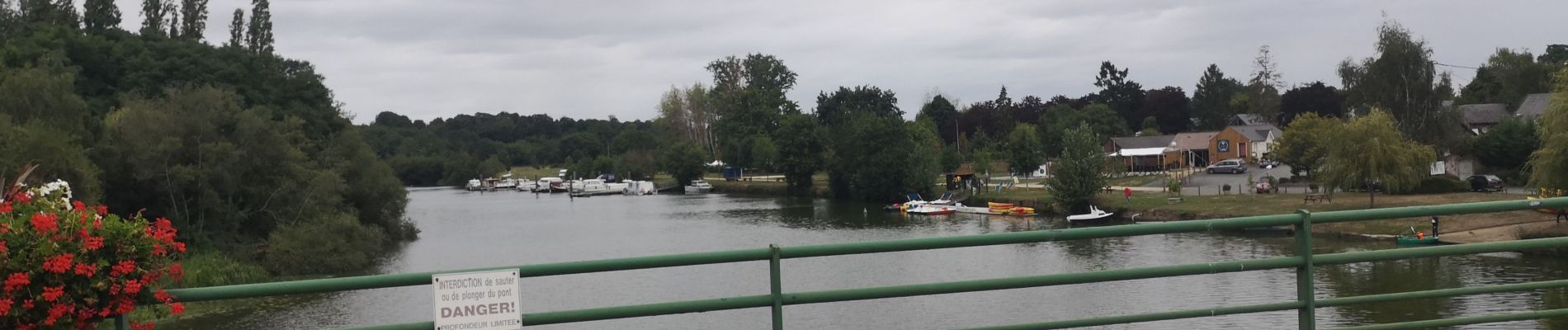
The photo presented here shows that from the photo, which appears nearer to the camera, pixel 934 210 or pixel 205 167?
pixel 205 167

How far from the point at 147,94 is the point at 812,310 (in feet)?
182

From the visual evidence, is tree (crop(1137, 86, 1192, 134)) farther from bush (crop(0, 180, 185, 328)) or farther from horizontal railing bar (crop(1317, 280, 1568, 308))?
bush (crop(0, 180, 185, 328))

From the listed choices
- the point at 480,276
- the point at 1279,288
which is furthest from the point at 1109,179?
the point at 480,276

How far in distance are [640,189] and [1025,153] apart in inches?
2025

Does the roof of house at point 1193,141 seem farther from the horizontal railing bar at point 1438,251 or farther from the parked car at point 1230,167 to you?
the horizontal railing bar at point 1438,251

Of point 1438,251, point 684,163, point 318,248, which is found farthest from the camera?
point 684,163

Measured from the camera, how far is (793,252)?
4.91 meters

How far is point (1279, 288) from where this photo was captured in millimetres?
29047

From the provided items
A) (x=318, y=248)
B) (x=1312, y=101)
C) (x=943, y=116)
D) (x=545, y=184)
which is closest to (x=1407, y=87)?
(x=1312, y=101)

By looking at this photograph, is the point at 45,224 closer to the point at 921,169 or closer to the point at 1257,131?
the point at 921,169

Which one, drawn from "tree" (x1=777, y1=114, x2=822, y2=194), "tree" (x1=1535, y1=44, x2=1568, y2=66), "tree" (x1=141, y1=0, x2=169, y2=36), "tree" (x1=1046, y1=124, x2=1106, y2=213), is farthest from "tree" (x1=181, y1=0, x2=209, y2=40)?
"tree" (x1=1535, y1=44, x2=1568, y2=66)

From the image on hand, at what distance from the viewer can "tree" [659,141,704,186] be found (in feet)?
449

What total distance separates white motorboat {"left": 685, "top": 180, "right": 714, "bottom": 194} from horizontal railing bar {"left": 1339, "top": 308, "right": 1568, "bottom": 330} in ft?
409

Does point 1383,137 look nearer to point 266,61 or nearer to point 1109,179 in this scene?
point 1109,179
